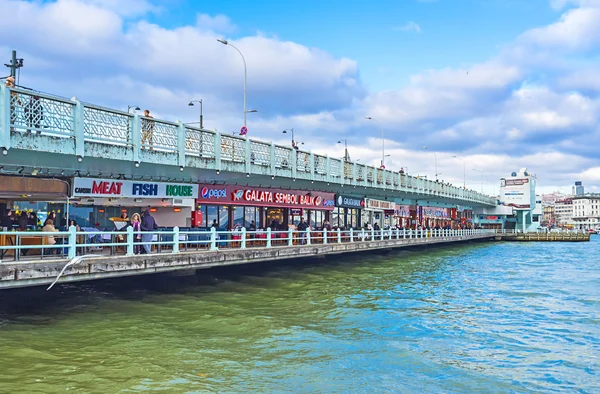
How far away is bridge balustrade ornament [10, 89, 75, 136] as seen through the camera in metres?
14.4

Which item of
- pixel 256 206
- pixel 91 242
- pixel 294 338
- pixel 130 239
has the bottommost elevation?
pixel 294 338

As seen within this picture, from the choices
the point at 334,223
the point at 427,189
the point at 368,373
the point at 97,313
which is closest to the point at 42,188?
the point at 97,313

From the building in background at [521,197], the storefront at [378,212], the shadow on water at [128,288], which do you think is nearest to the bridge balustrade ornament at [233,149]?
the shadow on water at [128,288]

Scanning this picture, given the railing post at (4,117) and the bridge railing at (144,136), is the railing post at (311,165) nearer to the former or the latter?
the bridge railing at (144,136)

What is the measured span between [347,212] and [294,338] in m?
34.2

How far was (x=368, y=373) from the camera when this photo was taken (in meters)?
10.6

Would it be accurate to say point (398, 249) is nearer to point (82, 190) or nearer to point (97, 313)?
point (82, 190)

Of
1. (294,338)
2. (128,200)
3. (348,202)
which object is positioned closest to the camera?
(294,338)

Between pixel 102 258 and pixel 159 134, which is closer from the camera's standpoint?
pixel 102 258

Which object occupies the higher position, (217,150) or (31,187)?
(217,150)

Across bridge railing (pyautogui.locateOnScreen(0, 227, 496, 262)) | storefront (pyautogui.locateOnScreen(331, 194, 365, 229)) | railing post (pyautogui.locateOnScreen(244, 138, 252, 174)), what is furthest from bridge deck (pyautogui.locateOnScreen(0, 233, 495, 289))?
storefront (pyautogui.locateOnScreen(331, 194, 365, 229))

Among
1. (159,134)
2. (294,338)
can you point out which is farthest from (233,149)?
(294,338)

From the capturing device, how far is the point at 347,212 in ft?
154

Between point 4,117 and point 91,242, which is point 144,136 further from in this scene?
point 4,117
